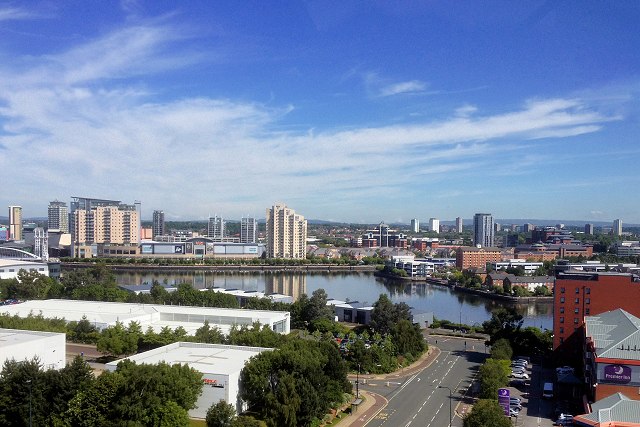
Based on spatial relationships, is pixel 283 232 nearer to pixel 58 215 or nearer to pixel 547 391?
pixel 58 215

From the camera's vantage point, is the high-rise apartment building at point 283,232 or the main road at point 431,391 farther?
the high-rise apartment building at point 283,232

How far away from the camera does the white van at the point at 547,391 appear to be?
626 cm

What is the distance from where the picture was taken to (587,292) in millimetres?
7613

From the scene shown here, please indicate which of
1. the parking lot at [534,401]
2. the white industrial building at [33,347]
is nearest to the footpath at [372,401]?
the parking lot at [534,401]

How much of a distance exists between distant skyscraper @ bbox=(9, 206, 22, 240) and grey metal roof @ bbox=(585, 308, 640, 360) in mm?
35489


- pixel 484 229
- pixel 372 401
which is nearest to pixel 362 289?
pixel 372 401

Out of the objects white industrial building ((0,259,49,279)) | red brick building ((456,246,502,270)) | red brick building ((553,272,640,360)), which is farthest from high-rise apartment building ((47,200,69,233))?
red brick building ((553,272,640,360))

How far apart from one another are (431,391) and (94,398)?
355 cm

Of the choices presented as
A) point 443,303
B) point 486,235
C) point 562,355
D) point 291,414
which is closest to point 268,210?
point 443,303

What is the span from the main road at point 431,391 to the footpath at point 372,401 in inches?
2.5

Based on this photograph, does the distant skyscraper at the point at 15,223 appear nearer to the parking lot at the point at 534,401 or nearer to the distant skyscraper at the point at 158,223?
the distant skyscraper at the point at 158,223

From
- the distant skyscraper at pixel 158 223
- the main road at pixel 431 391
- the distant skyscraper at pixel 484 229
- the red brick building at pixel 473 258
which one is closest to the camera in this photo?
the main road at pixel 431 391

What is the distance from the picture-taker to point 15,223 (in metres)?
36.1

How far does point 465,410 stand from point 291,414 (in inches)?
75.3
